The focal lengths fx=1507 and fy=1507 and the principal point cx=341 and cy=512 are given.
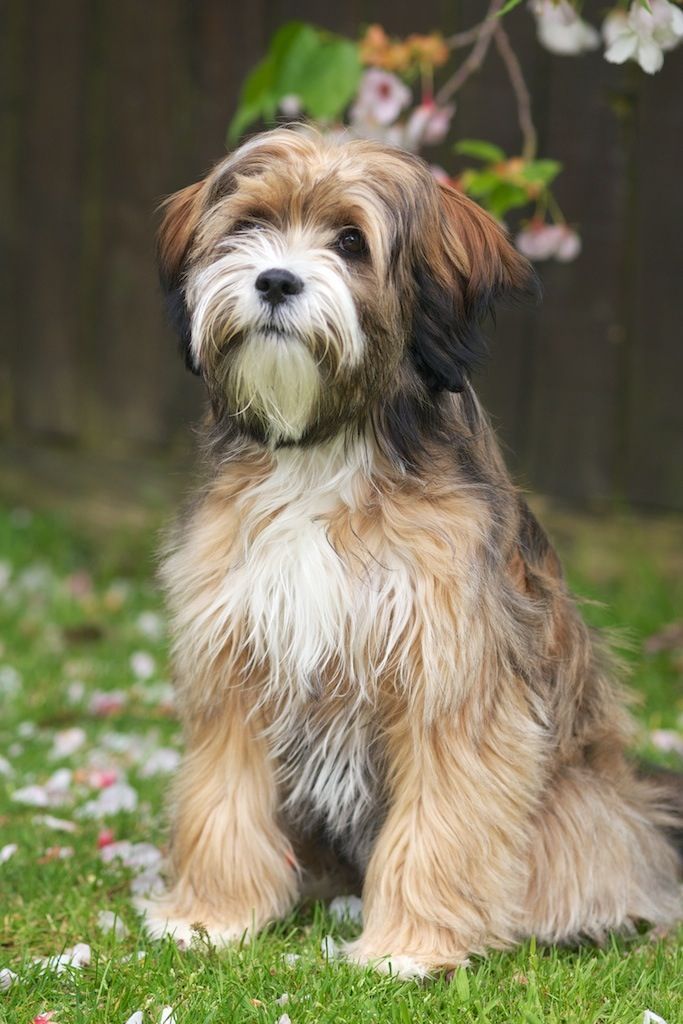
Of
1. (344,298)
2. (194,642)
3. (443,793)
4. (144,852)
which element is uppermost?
(344,298)

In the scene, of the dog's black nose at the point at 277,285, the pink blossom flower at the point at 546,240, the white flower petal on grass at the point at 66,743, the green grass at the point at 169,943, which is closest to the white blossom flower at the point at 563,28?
the pink blossom flower at the point at 546,240

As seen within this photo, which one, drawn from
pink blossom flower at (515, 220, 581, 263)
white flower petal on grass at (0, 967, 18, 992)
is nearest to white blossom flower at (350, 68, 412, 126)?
pink blossom flower at (515, 220, 581, 263)

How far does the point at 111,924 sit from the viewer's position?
325cm

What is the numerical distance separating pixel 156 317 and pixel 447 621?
4.19 m

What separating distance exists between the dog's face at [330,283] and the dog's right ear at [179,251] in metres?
0.05

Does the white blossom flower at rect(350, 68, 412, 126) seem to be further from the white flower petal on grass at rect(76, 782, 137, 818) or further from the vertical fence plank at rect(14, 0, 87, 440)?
the vertical fence plank at rect(14, 0, 87, 440)


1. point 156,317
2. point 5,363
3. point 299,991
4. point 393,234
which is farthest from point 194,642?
point 5,363

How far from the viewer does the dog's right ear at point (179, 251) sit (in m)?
3.13

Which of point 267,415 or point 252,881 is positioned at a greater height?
point 267,415

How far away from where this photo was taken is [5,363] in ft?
24.1

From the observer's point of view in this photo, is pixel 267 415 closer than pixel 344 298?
No

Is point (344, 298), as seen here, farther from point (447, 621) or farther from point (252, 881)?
point (252, 881)

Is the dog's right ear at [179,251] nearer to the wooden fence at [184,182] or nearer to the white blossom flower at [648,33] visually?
the white blossom flower at [648,33]

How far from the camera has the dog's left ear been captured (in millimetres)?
2971
